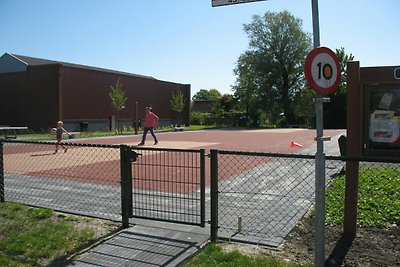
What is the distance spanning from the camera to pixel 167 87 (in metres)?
55.1

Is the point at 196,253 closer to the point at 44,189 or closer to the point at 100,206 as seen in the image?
the point at 100,206

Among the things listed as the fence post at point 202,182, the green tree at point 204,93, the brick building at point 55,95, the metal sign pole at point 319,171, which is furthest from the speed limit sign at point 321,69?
the green tree at point 204,93

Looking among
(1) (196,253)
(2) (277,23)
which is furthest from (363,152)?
(2) (277,23)

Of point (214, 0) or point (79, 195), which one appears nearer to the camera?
point (214, 0)

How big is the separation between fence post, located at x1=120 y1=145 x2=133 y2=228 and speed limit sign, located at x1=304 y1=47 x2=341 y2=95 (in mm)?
3008

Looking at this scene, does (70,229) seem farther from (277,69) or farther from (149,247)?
(277,69)

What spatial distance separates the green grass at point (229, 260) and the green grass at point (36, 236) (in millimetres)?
1585

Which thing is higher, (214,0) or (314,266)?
(214,0)

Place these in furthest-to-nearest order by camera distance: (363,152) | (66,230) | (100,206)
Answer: (100,206) < (66,230) < (363,152)

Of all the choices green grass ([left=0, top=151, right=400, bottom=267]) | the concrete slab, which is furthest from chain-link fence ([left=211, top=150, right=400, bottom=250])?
the concrete slab

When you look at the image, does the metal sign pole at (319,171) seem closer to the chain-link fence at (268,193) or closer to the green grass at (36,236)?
the chain-link fence at (268,193)

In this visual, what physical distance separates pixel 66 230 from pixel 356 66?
4386mm

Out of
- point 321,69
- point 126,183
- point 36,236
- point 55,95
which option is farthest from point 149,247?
point 55,95

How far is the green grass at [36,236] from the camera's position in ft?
15.1
